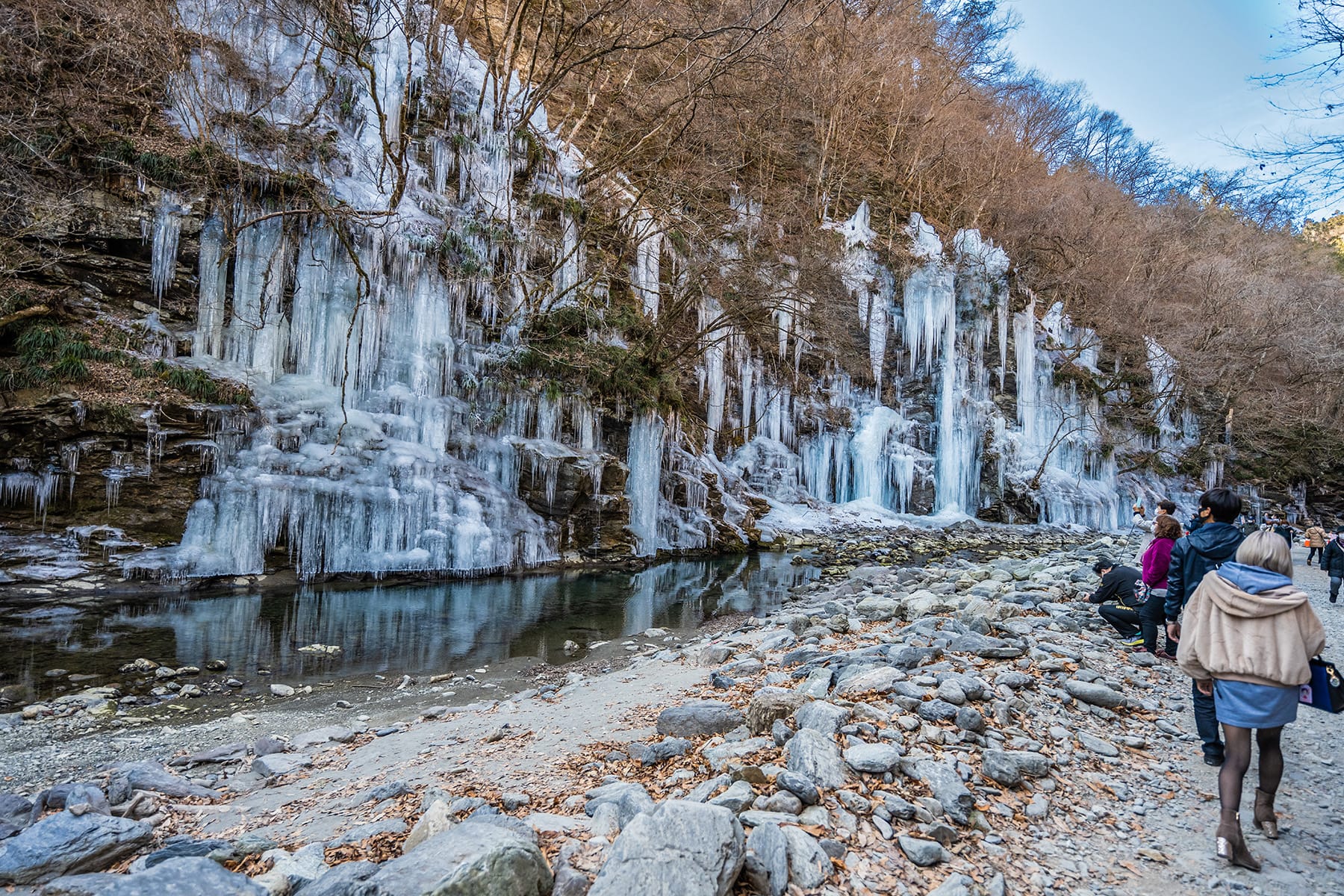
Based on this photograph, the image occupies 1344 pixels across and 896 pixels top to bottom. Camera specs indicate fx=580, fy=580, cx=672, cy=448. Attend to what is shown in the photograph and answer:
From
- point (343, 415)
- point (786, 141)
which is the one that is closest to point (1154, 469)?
point (786, 141)

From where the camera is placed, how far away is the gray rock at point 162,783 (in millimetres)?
3012

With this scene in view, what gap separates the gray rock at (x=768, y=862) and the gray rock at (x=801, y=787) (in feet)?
0.89

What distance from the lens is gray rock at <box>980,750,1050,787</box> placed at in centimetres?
234

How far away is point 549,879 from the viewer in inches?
66.6

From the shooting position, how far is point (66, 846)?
2.14 meters

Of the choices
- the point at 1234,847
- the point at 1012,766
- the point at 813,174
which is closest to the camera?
the point at 1234,847

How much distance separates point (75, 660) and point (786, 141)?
21.6m

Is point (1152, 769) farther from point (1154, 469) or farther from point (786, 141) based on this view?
point (1154, 469)

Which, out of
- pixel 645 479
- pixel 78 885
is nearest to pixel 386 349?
pixel 645 479

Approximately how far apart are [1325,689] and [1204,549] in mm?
1200

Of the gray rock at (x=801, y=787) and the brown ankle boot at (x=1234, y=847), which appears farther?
the gray rock at (x=801, y=787)

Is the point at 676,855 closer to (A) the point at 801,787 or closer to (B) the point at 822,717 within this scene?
(A) the point at 801,787

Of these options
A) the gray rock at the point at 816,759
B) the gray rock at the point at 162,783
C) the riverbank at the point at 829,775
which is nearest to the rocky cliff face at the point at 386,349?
the riverbank at the point at 829,775

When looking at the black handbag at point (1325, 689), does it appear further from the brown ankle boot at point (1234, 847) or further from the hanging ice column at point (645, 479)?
the hanging ice column at point (645, 479)
